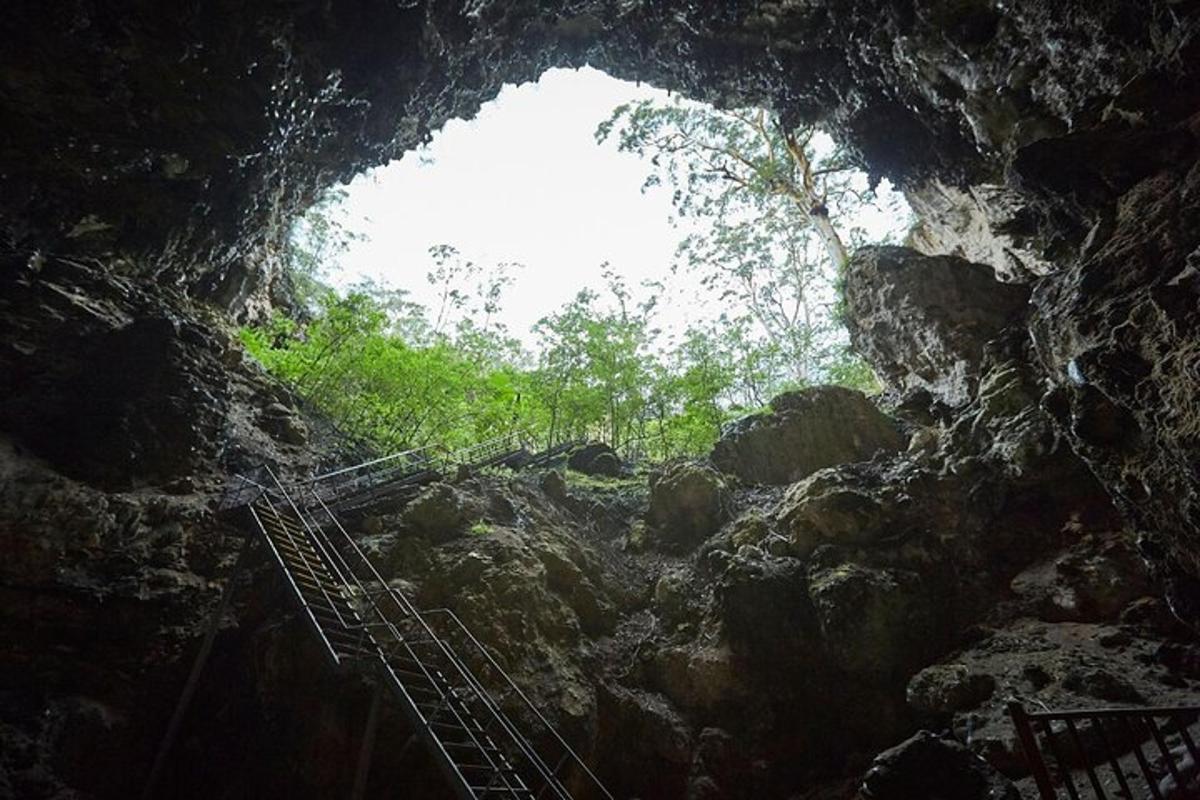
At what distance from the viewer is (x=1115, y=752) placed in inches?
213

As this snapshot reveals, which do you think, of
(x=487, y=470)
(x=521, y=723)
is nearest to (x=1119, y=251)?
(x=521, y=723)

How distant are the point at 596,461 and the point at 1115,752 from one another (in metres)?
13.8

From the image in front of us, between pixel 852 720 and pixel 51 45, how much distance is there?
53.0 ft

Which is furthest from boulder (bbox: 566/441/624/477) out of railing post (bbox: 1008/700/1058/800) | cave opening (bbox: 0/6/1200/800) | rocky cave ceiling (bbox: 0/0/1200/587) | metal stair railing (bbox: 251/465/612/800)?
railing post (bbox: 1008/700/1058/800)

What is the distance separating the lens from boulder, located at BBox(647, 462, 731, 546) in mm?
14203

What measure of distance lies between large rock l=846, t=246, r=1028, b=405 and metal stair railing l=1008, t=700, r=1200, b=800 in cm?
766

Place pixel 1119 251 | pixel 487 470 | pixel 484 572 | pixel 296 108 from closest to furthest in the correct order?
1. pixel 1119 251
2. pixel 484 572
3. pixel 296 108
4. pixel 487 470

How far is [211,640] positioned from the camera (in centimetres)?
877

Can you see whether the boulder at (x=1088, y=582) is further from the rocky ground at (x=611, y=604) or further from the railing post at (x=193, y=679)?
the railing post at (x=193, y=679)

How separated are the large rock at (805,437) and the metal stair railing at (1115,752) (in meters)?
9.28

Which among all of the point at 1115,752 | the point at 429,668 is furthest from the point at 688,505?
the point at 1115,752

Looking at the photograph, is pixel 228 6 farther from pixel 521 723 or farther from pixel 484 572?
pixel 521 723

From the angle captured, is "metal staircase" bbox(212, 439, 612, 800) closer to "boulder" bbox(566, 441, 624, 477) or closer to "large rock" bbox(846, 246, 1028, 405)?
"boulder" bbox(566, 441, 624, 477)

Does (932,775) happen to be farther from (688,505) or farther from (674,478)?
(674,478)
